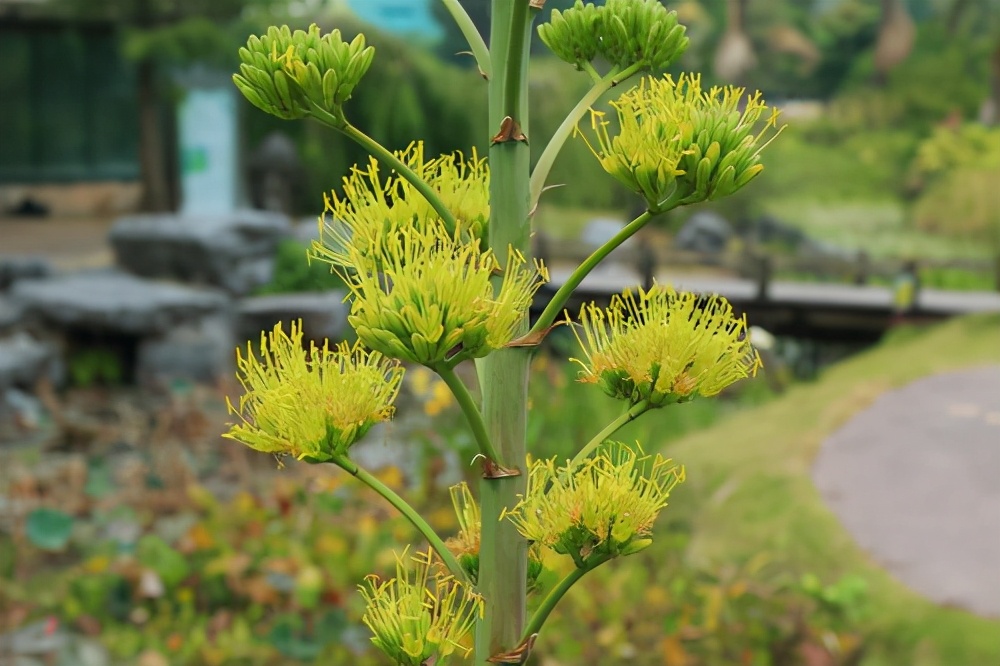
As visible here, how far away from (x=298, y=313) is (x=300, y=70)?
24.6 ft

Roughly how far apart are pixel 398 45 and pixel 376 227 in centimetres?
1002

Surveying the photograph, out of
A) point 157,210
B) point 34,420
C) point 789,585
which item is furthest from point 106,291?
point 789,585

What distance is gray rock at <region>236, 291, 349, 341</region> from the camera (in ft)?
27.3

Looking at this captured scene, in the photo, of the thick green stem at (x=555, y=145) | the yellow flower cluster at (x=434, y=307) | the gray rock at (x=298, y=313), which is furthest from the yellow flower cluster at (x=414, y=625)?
the gray rock at (x=298, y=313)

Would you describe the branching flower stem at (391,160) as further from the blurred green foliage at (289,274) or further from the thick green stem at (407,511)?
the blurred green foliage at (289,274)

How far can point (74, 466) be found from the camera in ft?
16.5

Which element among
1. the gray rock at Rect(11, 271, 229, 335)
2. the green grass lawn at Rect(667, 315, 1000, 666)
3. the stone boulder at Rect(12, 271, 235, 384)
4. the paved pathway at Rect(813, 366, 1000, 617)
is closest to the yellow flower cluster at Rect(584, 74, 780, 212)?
the green grass lawn at Rect(667, 315, 1000, 666)

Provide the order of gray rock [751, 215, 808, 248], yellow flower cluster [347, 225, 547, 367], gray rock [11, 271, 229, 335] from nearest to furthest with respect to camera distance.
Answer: yellow flower cluster [347, 225, 547, 367], gray rock [11, 271, 229, 335], gray rock [751, 215, 808, 248]

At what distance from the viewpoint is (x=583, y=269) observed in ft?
3.30

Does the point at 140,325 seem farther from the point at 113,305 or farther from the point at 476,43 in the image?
the point at 476,43

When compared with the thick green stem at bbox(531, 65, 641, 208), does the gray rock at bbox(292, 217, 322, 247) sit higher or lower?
lower

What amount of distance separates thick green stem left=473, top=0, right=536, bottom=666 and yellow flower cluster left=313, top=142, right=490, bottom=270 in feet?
0.17

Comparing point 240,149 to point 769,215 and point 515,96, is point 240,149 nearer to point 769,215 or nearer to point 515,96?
point 769,215

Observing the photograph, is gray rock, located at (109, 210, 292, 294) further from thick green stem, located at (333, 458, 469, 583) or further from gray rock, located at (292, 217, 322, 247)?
thick green stem, located at (333, 458, 469, 583)
